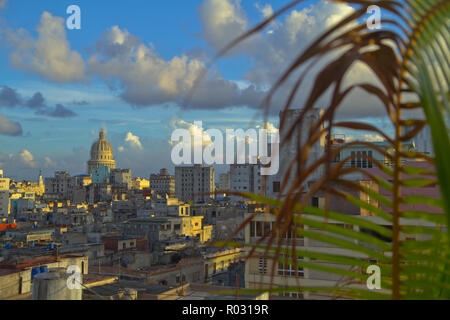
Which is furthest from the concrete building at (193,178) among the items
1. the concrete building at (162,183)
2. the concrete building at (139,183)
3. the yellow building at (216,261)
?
the yellow building at (216,261)

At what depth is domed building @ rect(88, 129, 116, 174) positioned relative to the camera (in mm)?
83812

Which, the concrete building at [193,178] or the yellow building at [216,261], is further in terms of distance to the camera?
the concrete building at [193,178]

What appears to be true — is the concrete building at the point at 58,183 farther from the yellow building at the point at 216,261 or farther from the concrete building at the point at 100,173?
the yellow building at the point at 216,261

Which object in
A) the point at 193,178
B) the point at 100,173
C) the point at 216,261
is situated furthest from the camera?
the point at 100,173

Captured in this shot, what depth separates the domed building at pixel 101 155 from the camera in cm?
8381

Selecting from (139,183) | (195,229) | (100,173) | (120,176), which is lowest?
(195,229)

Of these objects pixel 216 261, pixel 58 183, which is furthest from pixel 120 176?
pixel 216 261

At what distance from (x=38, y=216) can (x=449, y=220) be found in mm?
39829

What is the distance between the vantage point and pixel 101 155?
8512cm

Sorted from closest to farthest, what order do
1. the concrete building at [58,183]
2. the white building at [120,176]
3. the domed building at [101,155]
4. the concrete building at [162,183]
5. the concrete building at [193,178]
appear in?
the concrete building at [193,178]
the concrete building at [58,183]
the concrete building at [162,183]
the white building at [120,176]
the domed building at [101,155]

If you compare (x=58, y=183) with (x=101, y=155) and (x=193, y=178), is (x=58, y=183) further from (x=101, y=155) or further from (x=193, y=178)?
(x=193, y=178)

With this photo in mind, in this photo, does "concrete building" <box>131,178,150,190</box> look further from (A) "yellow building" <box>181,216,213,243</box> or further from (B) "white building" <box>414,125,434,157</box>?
(B) "white building" <box>414,125,434,157</box>
